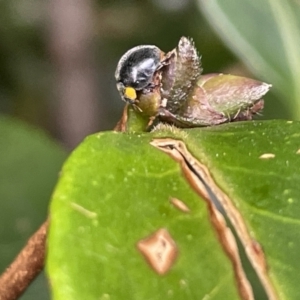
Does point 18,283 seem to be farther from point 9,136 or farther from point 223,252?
point 9,136

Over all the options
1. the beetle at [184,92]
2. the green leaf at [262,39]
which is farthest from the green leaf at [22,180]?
the beetle at [184,92]

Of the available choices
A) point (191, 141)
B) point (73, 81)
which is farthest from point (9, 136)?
point (191, 141)

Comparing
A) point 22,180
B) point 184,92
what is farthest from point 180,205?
point 22,180

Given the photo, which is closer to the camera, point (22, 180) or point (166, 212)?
point (166, 212)

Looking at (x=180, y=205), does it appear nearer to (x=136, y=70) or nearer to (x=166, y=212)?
(x=166, y=212)

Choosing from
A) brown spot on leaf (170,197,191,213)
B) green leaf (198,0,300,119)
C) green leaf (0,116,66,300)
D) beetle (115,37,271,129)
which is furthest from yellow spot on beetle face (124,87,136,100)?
green leaf (0,116,66,300)

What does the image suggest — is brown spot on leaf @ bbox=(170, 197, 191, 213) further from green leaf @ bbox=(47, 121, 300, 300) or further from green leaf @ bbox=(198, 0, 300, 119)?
green leaf @ bbox=(198, 0, 300, 119)
